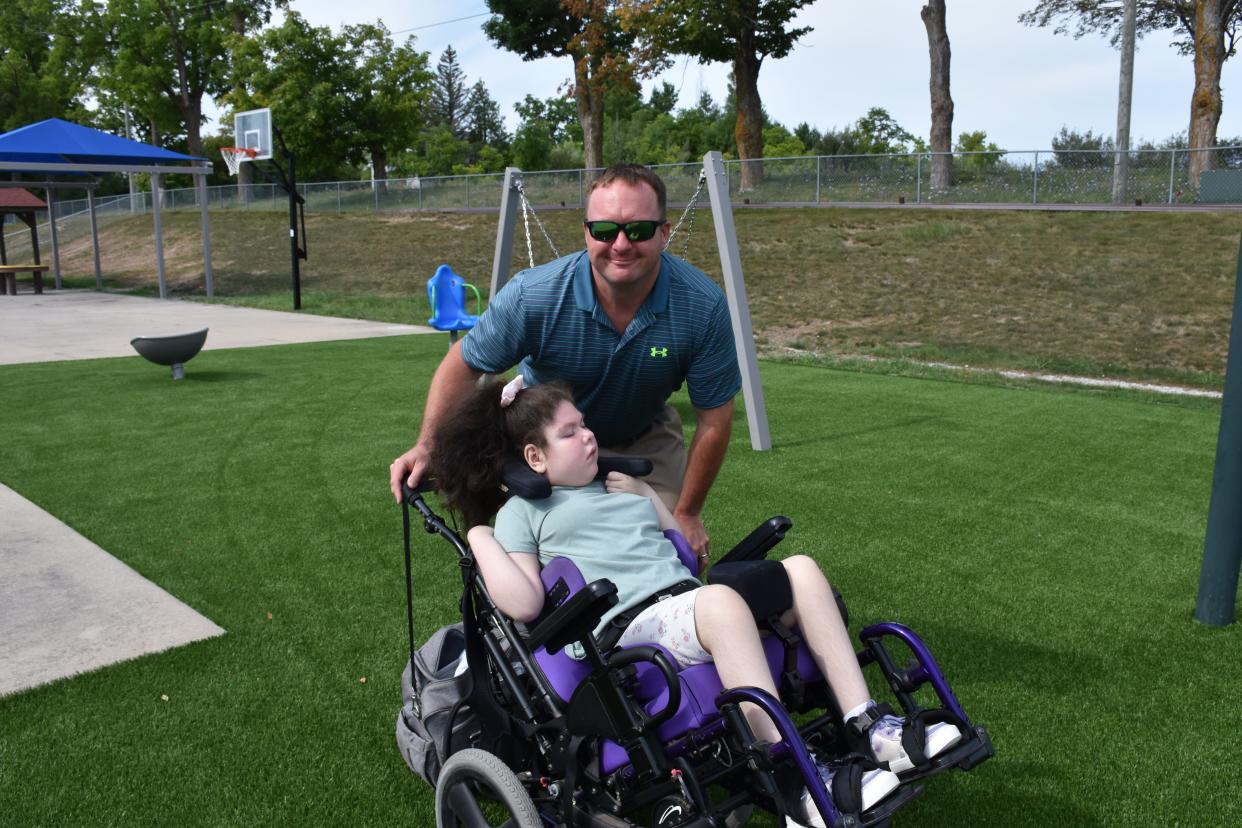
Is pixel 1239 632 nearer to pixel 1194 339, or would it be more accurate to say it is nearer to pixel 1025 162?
pixel 1194 339

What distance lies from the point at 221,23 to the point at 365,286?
36099 mm

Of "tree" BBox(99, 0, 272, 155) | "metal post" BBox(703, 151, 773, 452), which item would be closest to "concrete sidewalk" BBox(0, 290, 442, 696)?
"metal post" BBox(703, 151, 773, 452)

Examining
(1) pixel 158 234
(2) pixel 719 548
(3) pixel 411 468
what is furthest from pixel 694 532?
(1) pixel 158 234

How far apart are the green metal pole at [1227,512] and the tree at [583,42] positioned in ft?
108

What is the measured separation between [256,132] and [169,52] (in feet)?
106

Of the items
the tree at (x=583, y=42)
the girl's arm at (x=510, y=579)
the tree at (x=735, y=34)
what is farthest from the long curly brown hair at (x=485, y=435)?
the tree at (x=583, y=42)

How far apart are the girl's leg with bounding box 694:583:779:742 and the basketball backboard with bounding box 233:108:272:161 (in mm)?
24259

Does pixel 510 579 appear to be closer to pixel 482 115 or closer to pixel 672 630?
pixel 672 630

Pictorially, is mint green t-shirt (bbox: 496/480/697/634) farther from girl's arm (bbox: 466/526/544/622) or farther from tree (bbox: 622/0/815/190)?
tree (bbox: 622/0/815/190)

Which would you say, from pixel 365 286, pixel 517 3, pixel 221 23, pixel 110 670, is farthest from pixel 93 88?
pixel 110 670

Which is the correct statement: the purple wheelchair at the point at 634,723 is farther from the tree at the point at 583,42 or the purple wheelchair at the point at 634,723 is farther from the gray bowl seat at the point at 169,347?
the tree at the point at 583,42

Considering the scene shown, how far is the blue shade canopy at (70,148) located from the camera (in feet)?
67.8

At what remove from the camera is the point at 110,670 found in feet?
12.8

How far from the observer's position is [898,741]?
7.85 ft
